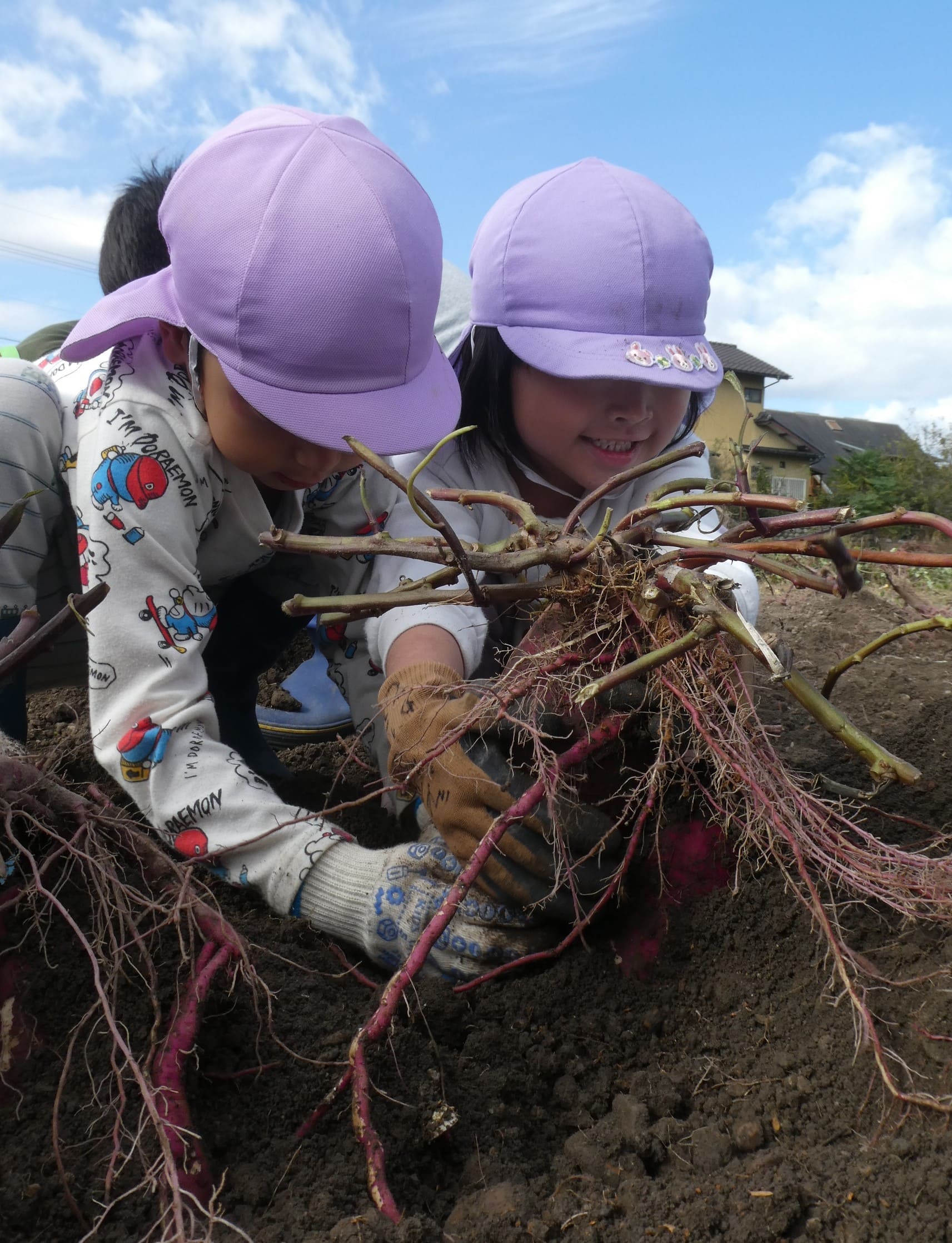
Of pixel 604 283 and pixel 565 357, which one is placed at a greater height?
pixel 604 283

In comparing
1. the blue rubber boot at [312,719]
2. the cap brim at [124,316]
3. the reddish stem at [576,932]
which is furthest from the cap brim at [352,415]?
the blue rubber boot at [312,719]

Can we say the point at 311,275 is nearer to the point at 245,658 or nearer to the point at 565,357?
the point at 565,357

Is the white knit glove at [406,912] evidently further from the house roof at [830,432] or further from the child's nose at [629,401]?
the house roof at [830,432]

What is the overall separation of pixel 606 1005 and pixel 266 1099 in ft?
1.29

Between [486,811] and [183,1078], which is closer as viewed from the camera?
[183,1078]

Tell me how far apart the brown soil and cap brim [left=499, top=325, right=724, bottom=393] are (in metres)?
0.69

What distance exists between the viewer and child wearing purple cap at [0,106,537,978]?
3.64 feet

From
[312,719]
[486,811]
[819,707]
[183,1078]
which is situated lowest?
[312,719]

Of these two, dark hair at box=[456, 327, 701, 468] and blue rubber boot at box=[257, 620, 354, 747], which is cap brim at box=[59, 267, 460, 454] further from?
blue rubber boot at box=[257, 620, 354, 747]

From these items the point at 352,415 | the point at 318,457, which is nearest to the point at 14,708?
the point at 318,457

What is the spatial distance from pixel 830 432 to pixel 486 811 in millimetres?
25086

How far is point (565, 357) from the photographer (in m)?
1.42

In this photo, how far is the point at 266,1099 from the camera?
889 mm

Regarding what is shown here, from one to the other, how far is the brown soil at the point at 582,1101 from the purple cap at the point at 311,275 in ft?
1.75
